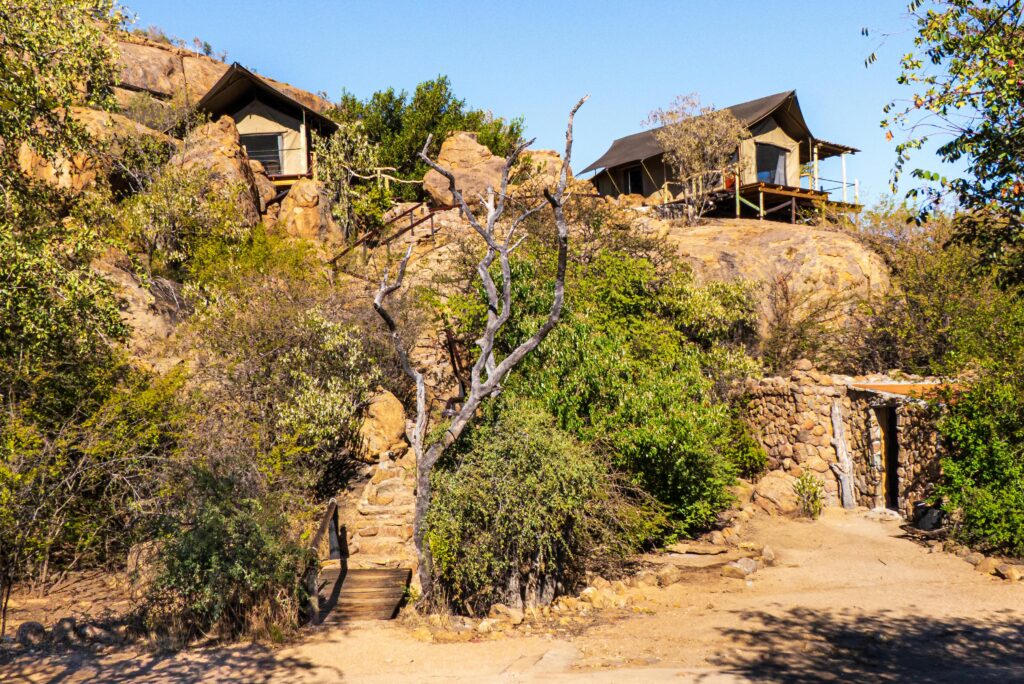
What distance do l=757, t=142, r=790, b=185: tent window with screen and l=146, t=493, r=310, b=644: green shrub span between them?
28799mm

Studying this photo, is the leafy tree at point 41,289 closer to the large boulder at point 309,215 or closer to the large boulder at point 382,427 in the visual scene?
the large boulder at point 382,427

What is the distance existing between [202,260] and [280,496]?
11.5m

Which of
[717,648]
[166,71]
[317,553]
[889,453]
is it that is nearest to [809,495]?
[889,453]

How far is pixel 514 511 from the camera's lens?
38.9ft

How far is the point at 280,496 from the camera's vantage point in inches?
504

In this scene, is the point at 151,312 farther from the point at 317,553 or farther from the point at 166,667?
the point at 166,667

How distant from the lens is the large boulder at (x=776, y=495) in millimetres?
17469

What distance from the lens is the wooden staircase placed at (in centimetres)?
1223

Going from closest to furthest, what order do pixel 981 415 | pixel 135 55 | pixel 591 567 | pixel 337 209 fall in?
pixel 591 567, pixel 981 415, pixel 337 209, pixel 135 55

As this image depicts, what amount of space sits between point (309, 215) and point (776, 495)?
17.8 metres

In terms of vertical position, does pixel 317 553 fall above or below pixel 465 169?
below

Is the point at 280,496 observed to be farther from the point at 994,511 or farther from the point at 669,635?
the point at 994,511

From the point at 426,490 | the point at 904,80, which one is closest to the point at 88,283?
the point at 426,490

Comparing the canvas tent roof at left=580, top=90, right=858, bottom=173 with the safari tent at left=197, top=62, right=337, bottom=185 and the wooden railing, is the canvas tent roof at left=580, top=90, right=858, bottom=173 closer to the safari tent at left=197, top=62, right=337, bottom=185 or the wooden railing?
the safari tent at left=197, top=62, right=337, bottom=185
